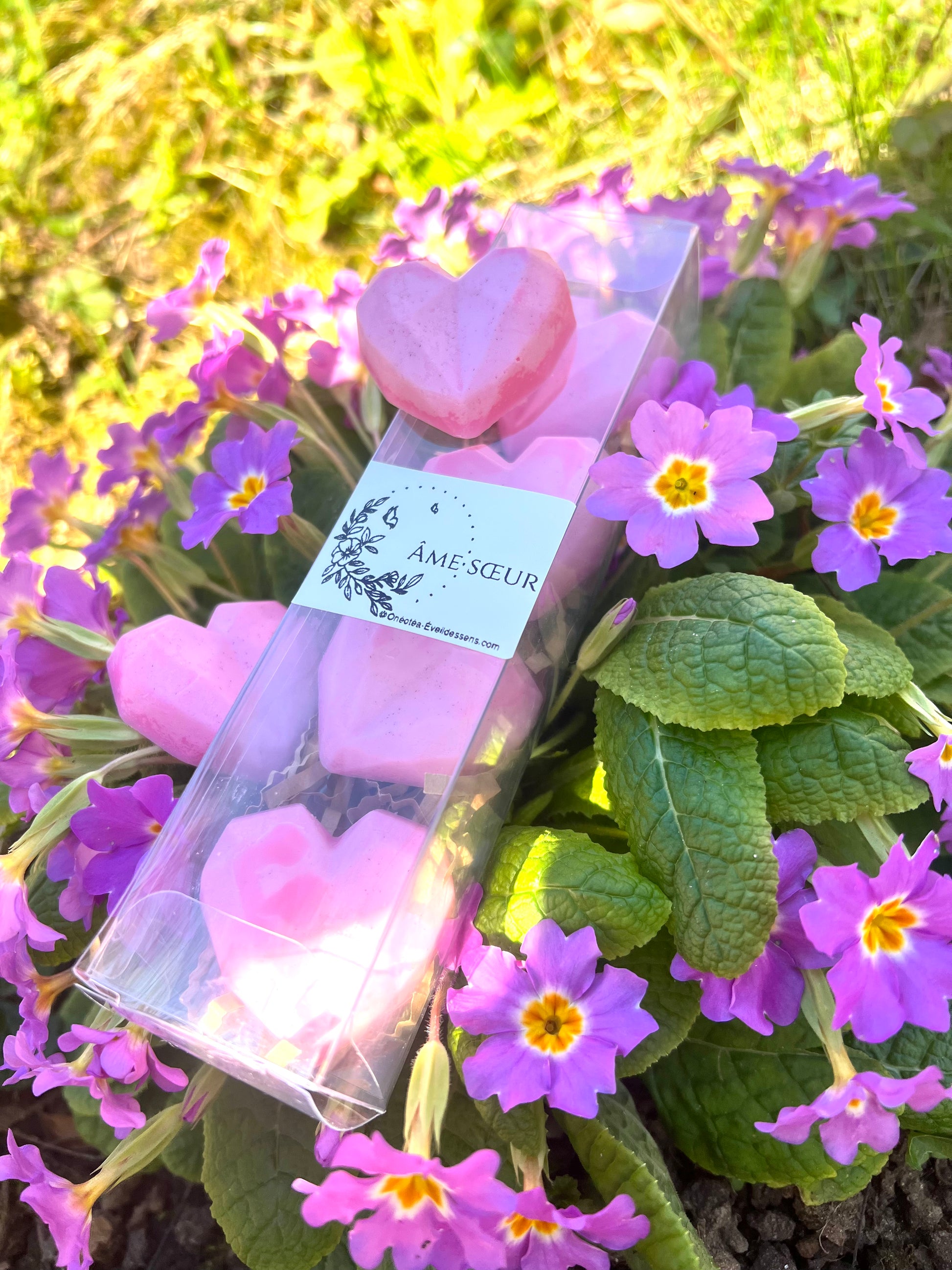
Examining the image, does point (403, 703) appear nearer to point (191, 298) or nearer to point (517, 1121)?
point (517, 1121)

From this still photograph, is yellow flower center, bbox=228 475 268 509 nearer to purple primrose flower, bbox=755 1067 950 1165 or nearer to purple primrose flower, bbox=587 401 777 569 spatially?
purple primrose flower, bbox=587 401 777 569

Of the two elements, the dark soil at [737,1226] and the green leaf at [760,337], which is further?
the green leaf at [760,337]

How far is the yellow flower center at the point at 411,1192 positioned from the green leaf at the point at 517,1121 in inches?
6.0

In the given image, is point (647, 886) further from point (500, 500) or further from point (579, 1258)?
point (500, 500)

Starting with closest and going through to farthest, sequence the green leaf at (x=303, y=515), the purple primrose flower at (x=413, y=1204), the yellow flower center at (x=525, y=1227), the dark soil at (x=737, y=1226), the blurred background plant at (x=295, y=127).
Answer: the purple primrose flower at (x=413, y=1204)
the yellow flower center at (x=525, y=1227)
the dark soil at (x=737, y=1226)
the green leaf at (x=303, y=515)
the blurred background plant at (x=295, y=127)

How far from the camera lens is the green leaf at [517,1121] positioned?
3.70 ft

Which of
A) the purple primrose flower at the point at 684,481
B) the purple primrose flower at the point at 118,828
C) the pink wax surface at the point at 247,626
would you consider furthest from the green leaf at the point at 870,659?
the purple primrose flower at the point at 118,828

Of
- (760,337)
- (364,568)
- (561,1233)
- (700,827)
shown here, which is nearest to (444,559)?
(364,568)

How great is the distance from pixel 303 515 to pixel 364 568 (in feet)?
1.51

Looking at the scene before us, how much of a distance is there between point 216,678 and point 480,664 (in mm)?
346

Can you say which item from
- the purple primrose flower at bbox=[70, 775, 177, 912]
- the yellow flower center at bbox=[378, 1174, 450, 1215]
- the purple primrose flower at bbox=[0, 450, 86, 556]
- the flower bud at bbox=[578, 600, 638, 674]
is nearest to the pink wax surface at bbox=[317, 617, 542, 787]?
the flower bud at bbox=[578, 600, 638, 674]

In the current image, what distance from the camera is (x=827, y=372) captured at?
1720 mm

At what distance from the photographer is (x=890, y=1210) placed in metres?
1.42

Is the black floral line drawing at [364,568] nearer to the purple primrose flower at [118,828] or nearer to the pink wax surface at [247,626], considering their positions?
the pink wax surface at [247,626]
